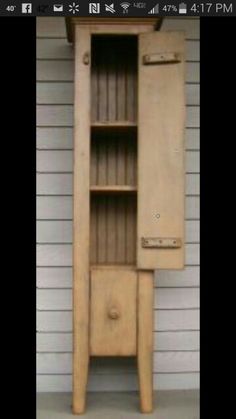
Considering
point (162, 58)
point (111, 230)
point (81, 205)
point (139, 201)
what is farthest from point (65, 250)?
point (162, 58)

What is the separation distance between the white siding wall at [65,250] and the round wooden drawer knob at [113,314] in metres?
0.40

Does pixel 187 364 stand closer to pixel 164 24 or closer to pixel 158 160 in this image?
A: pixel 158 160

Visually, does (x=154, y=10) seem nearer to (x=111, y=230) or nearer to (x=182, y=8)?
(x=182, y=8)

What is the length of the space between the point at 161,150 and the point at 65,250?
2.42ft

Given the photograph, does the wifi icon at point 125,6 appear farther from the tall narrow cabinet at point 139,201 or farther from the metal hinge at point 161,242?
the metal hinge at point 161,242

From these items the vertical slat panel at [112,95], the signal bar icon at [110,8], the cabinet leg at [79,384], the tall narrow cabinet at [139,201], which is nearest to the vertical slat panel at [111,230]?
the tall narrow cabinet at [139,201]

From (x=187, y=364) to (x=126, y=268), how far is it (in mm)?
700

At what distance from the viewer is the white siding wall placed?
2551 millimetres

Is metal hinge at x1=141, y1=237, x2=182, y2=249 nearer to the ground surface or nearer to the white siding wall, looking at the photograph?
the white siding wall

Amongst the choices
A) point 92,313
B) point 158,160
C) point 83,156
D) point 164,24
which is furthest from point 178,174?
point 164,24

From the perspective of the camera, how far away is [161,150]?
218cm

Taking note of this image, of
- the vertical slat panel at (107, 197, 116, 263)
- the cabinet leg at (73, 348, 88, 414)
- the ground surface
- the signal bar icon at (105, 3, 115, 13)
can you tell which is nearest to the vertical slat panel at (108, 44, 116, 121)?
the vertical slat panel at (107, 197, 116, 263)

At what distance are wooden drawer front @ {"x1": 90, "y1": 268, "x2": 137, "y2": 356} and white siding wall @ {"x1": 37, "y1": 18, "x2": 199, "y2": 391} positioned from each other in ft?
1.20

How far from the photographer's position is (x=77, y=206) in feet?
7.19
